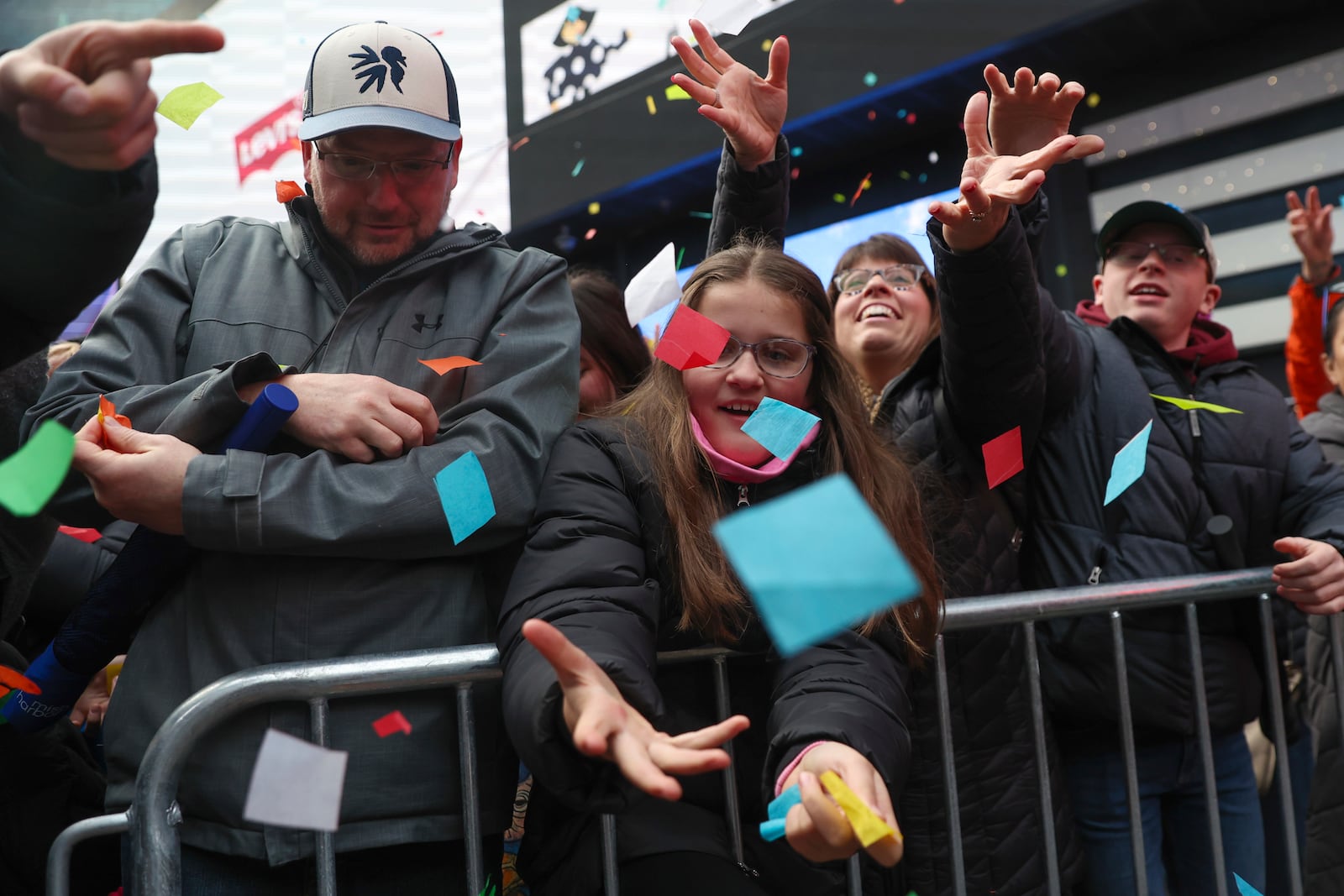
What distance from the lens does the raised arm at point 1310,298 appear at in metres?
3.80

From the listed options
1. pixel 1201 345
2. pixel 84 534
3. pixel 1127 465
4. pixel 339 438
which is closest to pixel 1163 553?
pixel 1127 465

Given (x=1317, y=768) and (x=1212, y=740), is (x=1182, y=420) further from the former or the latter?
(x=1317, y=768)

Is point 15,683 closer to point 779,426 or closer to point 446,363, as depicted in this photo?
point 446,363

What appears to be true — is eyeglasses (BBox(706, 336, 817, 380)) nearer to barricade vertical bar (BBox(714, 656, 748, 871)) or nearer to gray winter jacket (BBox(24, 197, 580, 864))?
gray winter jacket (BBox(24, 197, 580, 864))

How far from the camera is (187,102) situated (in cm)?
188

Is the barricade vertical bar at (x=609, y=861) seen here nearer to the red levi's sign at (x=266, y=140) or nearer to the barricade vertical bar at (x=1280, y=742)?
the barricade vertical bar at (x=1280, y=742)

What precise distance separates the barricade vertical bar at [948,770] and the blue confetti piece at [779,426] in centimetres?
50

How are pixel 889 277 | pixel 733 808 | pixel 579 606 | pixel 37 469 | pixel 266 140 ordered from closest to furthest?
pixel 37 469 → pixel 579 606 → pixel 733 808 → pixel 889 277 → pixel 266 140

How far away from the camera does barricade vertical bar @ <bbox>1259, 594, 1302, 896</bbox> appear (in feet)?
7.98

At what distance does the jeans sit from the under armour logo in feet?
6.34

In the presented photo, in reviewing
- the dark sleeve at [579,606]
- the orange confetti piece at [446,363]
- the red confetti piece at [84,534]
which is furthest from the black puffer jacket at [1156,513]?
the red confetti piece at [84,534]

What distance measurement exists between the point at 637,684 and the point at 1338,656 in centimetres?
190

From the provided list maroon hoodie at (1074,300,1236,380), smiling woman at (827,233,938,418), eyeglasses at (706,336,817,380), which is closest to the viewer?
eyeglasses at (706,336,817,380)

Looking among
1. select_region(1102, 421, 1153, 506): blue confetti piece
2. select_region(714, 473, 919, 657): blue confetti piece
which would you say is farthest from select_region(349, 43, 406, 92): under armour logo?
select_region(1102, 421, 1153, 506): blue confetti piece
